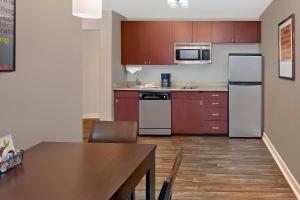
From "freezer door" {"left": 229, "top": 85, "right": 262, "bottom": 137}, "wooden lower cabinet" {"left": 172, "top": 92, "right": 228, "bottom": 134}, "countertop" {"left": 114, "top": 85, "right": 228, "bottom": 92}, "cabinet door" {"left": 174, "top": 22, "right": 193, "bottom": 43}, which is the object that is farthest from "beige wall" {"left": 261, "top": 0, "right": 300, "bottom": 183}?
"cabinet door" {"left": 174, "top": 22, "right": 193, "bottom": 43}

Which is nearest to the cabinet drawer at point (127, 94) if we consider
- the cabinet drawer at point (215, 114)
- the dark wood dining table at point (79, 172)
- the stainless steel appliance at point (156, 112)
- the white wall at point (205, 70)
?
the stainless steel appliance at point (156, 112)

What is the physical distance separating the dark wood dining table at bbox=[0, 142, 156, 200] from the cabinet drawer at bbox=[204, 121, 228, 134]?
456 cm

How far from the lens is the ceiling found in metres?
6.29

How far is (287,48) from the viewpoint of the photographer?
4.50 m

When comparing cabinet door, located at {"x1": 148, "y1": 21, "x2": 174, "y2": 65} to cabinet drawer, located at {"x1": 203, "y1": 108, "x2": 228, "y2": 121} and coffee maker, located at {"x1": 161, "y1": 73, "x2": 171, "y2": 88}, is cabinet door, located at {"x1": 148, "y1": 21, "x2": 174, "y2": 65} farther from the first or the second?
cabinet drawer, located at {"x1": 203, "y1": 108, "x2": 228, "y2": 121}

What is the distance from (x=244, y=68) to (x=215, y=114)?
1.00 meters

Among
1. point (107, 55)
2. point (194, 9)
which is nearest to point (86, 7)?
point (107, 55)

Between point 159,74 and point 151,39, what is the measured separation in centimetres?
79

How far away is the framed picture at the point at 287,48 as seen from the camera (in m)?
4.18

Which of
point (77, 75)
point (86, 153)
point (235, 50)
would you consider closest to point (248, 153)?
point (235, 50)

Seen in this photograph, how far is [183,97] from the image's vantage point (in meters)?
7.18

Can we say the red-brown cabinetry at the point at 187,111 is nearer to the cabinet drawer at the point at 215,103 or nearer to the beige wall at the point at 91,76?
the cabinet drawer at the point at 215,103

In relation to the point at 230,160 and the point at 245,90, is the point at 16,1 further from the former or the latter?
the point at 245,90

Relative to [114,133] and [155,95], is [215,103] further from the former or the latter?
[114,133]
